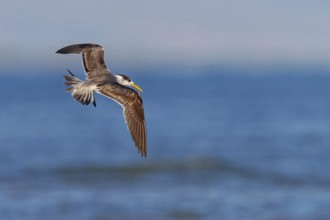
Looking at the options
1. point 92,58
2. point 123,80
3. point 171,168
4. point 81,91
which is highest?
point 171,168

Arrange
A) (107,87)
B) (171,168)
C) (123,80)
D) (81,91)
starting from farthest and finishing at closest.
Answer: (171,168), (123,80), (107,87), (81,91)

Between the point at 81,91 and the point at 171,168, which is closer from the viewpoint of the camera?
the point at 81,91

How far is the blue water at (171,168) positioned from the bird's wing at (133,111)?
326 inches

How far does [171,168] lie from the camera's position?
90.2ft

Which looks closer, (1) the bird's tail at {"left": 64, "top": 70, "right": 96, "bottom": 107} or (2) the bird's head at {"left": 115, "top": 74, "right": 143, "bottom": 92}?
(1) the bird's tail at {"left": 64, "top": 70, "right": 96, "bottom": 107}

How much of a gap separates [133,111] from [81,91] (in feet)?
3.42

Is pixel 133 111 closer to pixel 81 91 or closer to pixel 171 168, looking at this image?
pixel 81 91

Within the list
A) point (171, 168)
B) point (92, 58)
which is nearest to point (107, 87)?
point (92, 58)

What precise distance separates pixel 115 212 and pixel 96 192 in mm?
2749

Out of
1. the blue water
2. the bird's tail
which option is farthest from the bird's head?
the blue water

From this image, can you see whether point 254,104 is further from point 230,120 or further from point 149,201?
point 149,201

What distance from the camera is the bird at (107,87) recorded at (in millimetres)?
11508

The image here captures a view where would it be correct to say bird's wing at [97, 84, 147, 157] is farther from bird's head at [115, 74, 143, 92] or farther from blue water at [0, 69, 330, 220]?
blue water at [0, 69, 330, 220]

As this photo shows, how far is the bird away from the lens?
11508 mm
